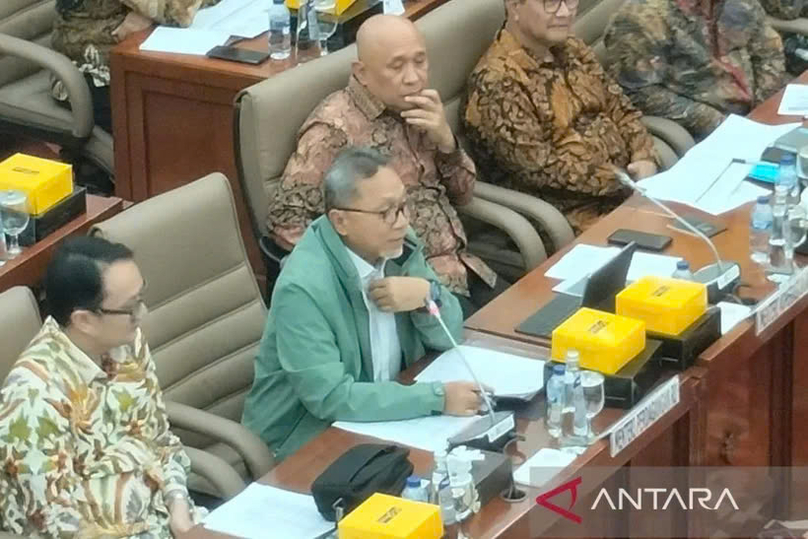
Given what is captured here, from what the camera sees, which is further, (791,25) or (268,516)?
(791,25)

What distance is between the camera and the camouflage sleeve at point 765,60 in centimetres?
511

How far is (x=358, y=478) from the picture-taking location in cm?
288

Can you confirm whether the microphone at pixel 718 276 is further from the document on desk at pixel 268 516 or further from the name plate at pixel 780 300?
the document on desk at pixel 268 516

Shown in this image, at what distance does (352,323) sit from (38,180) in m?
0.79

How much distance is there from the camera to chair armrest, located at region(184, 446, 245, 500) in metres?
3.30

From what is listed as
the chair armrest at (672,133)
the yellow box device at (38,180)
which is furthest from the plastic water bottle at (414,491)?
the chair armrest at (672,133)

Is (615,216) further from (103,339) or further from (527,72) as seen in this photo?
(103,339)

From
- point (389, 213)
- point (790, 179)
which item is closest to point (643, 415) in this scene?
point (389, 213)

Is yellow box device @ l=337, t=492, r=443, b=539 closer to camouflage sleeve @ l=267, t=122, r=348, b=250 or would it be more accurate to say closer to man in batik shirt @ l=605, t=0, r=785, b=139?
camouflage sleeve @ l=267, t=122, r=348, b=250

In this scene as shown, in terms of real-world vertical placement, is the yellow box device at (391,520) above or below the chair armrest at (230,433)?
above

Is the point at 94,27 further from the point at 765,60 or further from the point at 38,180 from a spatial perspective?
the point at 765,60

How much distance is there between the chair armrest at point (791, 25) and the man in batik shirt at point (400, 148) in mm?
1633

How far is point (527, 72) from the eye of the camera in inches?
177

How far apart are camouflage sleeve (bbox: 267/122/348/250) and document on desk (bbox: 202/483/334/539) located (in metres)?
1.05
